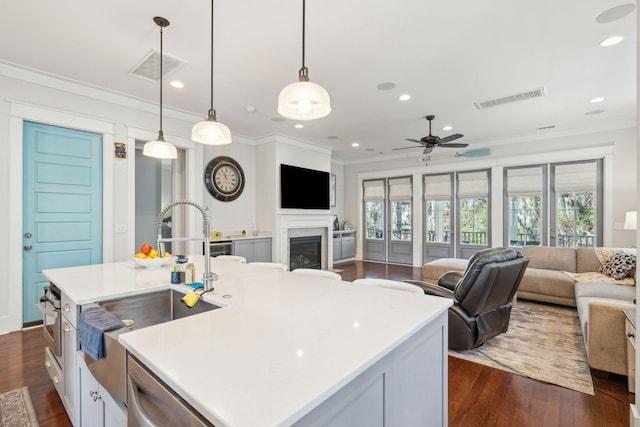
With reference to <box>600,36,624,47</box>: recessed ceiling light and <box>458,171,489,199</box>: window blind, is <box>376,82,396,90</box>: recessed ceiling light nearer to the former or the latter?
<box>600,36,624,47</box>: recessed ceiling light

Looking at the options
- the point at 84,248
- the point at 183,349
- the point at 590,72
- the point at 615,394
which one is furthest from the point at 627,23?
the point at 84,248

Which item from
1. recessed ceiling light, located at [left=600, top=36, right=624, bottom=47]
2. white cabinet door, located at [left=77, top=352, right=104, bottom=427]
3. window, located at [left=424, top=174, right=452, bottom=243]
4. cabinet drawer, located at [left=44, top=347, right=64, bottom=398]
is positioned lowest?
cabinet drawer, located at [left=44, top=347, right=64, bottom=398]

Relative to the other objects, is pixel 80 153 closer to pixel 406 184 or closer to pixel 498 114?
pixel 498 114

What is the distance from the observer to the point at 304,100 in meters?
1.58

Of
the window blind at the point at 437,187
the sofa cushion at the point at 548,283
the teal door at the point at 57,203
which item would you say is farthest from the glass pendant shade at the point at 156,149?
the window blind at the point at 437,187

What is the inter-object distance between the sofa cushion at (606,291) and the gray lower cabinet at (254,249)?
15.5 ft

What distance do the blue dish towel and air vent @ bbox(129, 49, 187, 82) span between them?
2678 mm

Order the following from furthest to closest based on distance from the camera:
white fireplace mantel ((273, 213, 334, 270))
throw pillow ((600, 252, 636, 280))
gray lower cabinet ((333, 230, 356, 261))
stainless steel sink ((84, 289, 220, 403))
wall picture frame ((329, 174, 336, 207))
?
wall picture frame ((329, 174, 336, 207))
gray lower cabinet ((333, 230, 356, 261))
white fireplace mantel ((273, 213, 334, 270))
throw pillow ((600, 252, 636, 280))
stainless steel sink ((84, 289, 220, 403))

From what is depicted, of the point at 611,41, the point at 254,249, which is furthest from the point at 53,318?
the point at 611,41

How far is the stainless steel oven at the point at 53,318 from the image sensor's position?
1875 mm

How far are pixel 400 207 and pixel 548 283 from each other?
4.09 metres

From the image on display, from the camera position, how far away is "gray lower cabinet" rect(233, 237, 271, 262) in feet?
17.5

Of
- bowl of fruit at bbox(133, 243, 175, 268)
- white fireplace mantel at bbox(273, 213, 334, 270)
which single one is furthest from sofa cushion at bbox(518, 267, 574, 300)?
bowl of fruit at bbox(133, 243, 175, 268)

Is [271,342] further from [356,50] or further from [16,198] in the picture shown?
[16,198]
